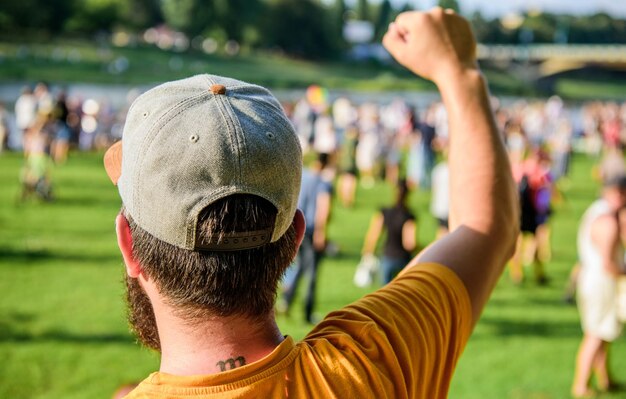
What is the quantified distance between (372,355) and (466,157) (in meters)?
0.57

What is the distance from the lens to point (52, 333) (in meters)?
5.96

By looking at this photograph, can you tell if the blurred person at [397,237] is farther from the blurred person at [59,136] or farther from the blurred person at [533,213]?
the blurred person at [59,136]

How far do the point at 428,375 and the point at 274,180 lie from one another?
49cm

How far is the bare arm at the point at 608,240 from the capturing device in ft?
16.3

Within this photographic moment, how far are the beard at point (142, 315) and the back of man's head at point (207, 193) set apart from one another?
78 millimetres

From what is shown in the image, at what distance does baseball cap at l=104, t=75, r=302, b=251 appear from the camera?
3.36 ft

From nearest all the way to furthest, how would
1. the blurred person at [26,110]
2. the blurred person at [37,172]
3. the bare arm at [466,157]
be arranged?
the bare arm at [466,157] → the blurred person at [37,172] → the blurred person at [26,110]

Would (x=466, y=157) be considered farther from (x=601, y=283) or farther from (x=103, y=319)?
(x=103, y=319)

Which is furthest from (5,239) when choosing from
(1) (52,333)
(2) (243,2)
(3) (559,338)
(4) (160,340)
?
(2) (243,2)

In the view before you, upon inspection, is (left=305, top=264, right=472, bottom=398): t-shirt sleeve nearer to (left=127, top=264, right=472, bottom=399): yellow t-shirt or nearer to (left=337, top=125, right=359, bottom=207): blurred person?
(left=127, top=264, right=472, bottom=399): yellow t-shirt

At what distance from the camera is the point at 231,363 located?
107 cm

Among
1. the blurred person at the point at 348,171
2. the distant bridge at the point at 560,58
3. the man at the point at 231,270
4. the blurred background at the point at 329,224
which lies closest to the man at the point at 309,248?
the blurred background at the point at 329,224

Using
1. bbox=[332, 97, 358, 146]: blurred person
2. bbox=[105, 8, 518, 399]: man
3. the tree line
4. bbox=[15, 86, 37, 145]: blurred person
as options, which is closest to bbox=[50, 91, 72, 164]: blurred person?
bbox=[15, 86, 37, 145]: blurred person

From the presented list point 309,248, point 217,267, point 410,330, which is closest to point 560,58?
point 309,248
